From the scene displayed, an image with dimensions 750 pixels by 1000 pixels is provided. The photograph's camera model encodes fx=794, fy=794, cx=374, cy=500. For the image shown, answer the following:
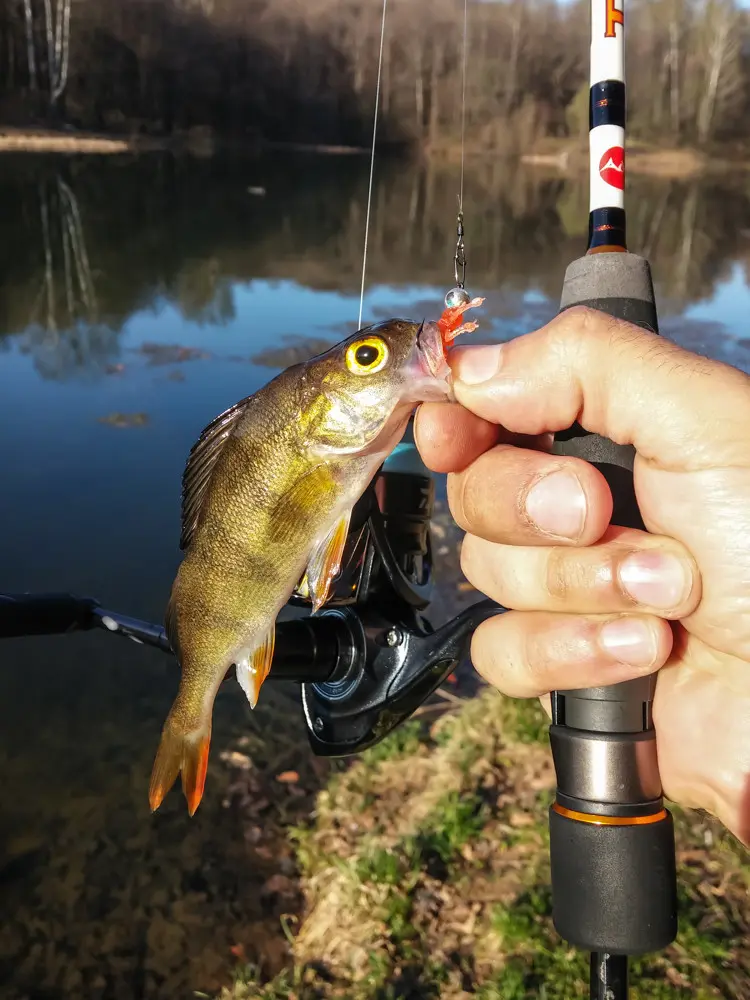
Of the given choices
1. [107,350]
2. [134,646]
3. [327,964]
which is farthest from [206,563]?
[107,350]

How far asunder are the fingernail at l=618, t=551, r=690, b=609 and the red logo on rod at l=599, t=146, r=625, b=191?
788mm

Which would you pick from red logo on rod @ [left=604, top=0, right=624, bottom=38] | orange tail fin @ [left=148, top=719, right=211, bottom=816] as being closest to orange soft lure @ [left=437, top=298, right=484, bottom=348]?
red logo on rod @ [left=604, top=0, right=624, bottom=38]

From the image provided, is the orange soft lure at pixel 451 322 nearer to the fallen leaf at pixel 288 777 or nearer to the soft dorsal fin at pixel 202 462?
the soft dorsal fin at pixel 202 462

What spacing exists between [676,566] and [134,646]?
167 inches

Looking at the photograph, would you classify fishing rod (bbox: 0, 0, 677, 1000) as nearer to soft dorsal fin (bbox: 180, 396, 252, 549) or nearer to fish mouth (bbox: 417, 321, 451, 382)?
fish mouth (bbox: 417, 321, 451, 382)

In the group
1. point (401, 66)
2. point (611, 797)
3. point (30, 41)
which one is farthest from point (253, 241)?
point (401, 66)

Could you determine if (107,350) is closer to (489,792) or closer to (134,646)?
(134,646)

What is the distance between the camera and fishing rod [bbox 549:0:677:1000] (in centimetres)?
130

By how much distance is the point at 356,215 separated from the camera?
20.3 metres

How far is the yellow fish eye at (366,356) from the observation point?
1.36 metres

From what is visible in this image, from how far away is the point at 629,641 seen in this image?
1.41m

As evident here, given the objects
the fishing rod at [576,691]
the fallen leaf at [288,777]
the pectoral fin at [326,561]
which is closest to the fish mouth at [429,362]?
the fishing rod at [576,691]

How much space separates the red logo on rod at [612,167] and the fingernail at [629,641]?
0.89 m

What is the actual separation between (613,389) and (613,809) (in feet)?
2.25
